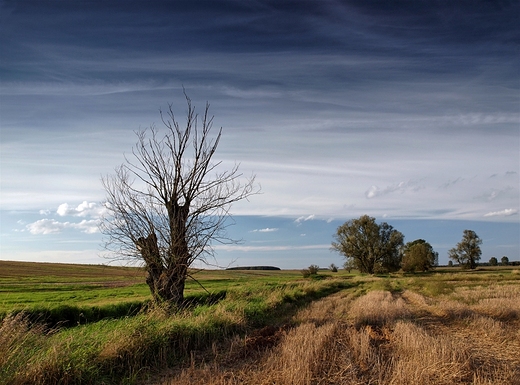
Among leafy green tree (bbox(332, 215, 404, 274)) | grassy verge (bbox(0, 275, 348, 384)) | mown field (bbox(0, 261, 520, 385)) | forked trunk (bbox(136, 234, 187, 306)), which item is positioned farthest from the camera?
leafy green tree (bbox(332, 215, 404, 274))

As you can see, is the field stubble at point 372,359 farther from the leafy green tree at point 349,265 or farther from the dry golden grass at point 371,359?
the leafy green tree at point 349,265

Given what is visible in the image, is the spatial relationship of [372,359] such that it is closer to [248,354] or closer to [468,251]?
[248,354]

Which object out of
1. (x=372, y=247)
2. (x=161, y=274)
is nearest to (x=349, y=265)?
(x=372, y=247)

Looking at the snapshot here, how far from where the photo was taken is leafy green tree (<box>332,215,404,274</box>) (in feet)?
262

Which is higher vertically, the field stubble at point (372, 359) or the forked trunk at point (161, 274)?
the forked trunk at point (161, 274)

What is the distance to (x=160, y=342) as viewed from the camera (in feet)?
32.2

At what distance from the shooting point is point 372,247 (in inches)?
3162

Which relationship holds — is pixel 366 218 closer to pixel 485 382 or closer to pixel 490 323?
pixel 490 323

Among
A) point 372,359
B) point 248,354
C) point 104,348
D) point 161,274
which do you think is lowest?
point 248,354

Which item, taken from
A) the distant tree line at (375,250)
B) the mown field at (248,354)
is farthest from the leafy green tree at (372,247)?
the mown field at (248,354)

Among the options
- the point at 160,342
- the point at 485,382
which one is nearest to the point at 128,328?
the point at 160,342

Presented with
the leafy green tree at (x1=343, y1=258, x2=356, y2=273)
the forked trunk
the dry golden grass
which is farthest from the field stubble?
the leafy green tree at (x1=343, y1=258, x2=356, y2=273)

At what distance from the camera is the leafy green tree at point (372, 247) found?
80000 millimetres

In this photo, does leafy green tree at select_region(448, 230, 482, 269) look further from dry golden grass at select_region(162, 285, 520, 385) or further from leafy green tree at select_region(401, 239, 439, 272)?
dry golden grass at select_region(162, 285, 520, 385)
